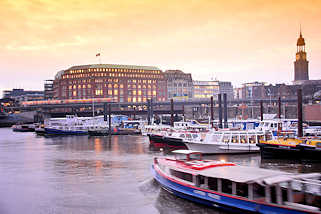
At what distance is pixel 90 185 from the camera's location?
31.1 metres

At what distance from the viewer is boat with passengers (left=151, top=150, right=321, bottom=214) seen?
18484 millimetres

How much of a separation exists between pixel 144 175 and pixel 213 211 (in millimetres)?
13113

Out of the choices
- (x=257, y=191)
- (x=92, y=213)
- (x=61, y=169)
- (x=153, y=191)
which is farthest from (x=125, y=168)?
(x=257, y=191)

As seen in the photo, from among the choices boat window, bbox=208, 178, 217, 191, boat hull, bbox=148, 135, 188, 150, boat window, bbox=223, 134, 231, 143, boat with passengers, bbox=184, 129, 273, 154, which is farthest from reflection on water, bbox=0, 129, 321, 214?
boat hull, bbox=148, 135, 188, 150

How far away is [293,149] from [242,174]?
19173 mm

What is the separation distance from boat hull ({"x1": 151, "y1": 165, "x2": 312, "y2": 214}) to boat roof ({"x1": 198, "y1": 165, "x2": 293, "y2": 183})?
109 centimetres

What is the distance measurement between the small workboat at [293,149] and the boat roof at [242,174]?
657 inches

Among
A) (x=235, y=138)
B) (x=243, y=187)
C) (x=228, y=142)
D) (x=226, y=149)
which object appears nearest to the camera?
(x=243, y=187)

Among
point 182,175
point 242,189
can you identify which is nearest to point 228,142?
point 182,175

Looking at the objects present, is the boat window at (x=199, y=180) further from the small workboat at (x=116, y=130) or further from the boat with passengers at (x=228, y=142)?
the small workboat at (x=116, y=130)

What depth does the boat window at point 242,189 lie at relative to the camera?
2060 centimetres

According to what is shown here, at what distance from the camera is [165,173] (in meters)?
27.4

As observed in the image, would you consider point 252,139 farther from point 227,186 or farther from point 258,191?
point 258,191

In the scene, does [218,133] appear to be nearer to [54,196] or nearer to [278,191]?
[54,196]
